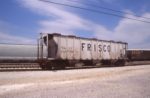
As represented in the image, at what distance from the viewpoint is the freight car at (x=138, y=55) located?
39.6 metres

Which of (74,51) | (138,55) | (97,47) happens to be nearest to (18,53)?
(74,51)

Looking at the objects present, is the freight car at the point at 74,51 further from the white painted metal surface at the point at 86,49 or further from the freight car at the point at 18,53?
the freight car at the point at 18,53

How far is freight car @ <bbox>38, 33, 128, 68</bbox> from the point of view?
2372 centimetres

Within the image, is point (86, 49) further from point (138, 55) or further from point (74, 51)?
point (138, 55)

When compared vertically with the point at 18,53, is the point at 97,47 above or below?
above

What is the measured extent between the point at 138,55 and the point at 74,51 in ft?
Answer: 63.9

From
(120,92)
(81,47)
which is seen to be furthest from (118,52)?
(120,92)

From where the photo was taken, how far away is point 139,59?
1617 inches

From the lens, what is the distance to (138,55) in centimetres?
4062

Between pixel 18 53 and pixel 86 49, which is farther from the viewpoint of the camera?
pixel 86 49


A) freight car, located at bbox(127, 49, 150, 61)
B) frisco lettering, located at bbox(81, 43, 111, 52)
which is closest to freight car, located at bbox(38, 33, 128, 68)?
frisco lettering, located at bbox(81, 43, 111, 52)

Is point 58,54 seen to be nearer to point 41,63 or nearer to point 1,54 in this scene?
point 41,63

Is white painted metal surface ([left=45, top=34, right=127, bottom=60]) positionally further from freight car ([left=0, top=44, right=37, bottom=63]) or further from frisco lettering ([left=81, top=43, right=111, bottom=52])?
freight car ([left=0, top=44, right=37, bottom=63])

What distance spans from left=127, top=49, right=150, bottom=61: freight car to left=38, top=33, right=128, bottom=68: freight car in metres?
9.43
